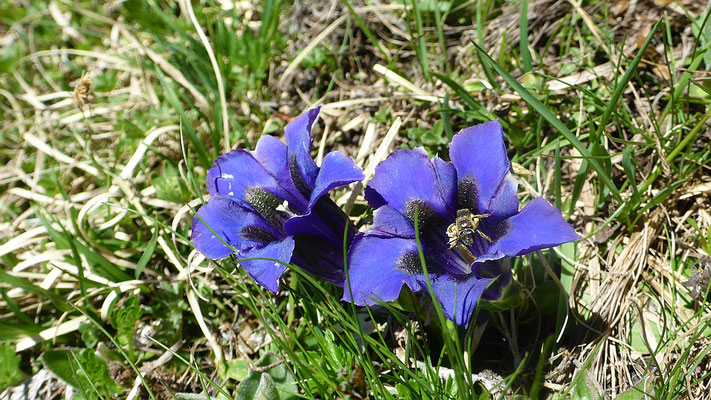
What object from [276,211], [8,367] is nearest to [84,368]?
[8,367]

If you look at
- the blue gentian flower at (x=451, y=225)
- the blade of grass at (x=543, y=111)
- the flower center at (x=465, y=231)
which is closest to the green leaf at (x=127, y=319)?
the blue gentian flower at (x=451, y=225)

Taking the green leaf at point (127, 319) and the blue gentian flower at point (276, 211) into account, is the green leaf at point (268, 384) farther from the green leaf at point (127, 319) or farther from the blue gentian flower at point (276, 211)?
the green leaf at point (127, 319)

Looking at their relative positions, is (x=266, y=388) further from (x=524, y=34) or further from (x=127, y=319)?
(x=524, y=34)

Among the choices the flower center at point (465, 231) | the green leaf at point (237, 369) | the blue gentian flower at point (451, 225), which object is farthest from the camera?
the green leaf at point (237, 369)

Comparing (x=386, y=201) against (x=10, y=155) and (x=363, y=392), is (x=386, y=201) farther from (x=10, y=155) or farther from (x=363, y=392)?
(x=10, y=155)

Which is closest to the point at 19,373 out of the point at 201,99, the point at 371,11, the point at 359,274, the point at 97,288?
the point at 97,288

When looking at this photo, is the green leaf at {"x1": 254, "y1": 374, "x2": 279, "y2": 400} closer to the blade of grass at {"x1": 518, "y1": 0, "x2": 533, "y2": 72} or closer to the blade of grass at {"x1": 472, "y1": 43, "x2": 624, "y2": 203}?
the blade of grass at {"x1": 472, "y1": 43, "x2": 624, "y2": 203}
